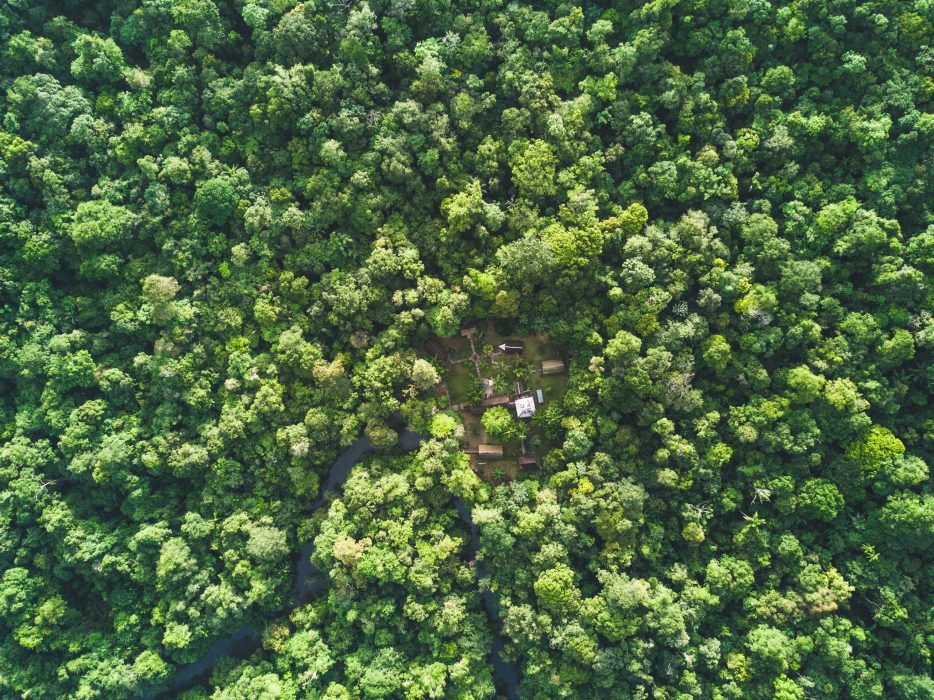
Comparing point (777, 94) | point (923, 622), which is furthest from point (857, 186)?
point (923, 622)

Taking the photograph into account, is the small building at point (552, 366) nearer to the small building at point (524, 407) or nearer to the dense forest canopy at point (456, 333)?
the dense forest canopy at point (456, 333)

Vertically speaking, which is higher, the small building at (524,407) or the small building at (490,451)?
the small building at (524,407)

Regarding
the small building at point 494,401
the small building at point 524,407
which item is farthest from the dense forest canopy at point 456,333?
the small building at point 494,401

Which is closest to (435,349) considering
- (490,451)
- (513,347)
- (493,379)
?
(493,379)

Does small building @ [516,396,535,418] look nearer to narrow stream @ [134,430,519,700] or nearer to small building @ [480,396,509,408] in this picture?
small building @ [480,396,509,408]

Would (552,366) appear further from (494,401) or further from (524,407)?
(494,401)

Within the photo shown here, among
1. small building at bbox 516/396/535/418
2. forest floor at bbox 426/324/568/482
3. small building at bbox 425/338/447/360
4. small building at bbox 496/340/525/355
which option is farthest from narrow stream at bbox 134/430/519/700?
small building at bbox 496/340/525/355
